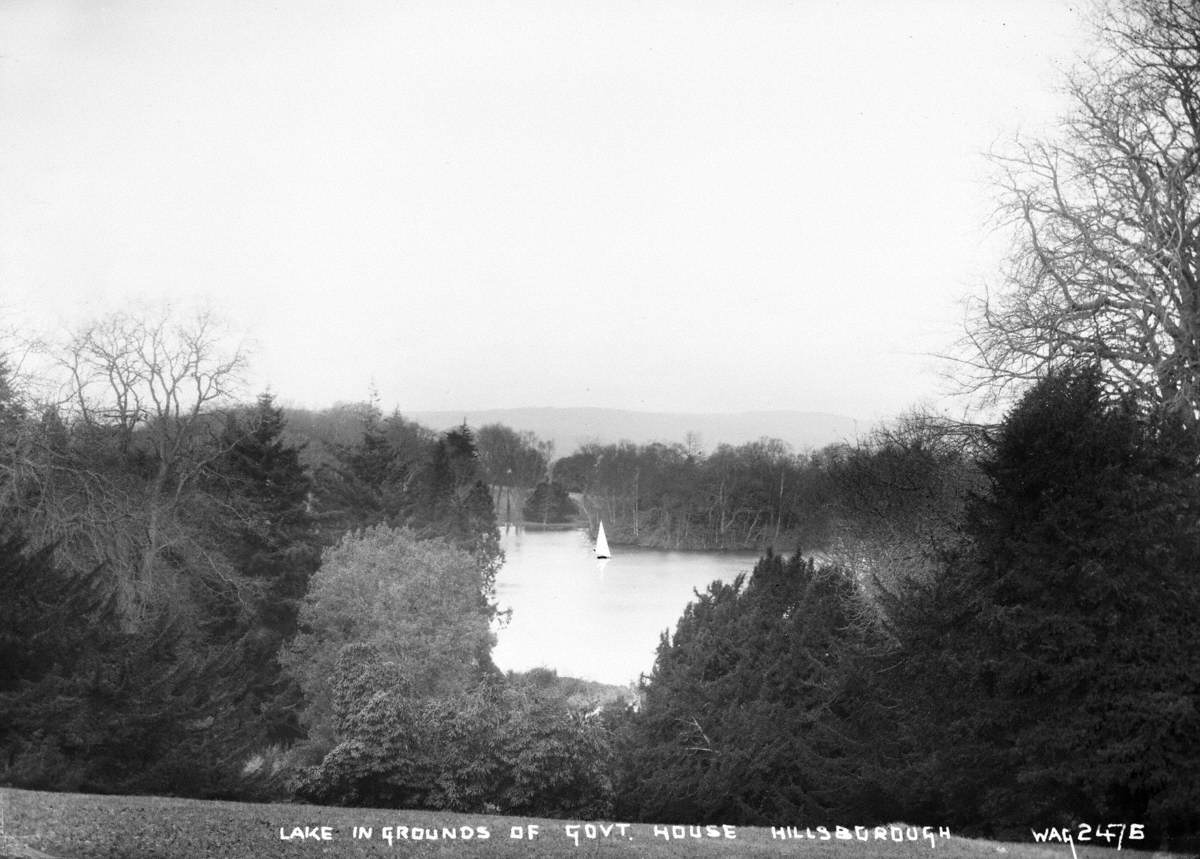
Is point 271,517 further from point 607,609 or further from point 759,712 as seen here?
point 759,712

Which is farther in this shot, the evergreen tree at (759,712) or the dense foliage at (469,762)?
the evergreen tree at (759,712)

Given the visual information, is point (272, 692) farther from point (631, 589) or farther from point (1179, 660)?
point (1179, 660)

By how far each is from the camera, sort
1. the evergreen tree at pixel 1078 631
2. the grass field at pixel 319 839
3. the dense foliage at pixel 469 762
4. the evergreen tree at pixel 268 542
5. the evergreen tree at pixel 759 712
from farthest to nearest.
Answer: the evergreen tree at pixel 268 542 → the evergreen tree at pixel 759 712 → the dense foliage at pixel 469 762 → the evergreen tree at pixel 1078 631 → the grass field at pixel 319 839

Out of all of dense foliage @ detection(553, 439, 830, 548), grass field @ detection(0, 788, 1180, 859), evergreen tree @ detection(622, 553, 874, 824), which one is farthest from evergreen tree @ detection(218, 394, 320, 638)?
grass field @ detection(0, 788, 1180, 859)

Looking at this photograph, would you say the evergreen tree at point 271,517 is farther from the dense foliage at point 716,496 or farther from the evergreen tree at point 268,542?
the dense foliage at point 716,496

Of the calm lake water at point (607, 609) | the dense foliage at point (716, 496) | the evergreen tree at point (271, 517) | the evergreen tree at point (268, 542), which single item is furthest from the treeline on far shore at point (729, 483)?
the evergreen tree at point (268, 542)
